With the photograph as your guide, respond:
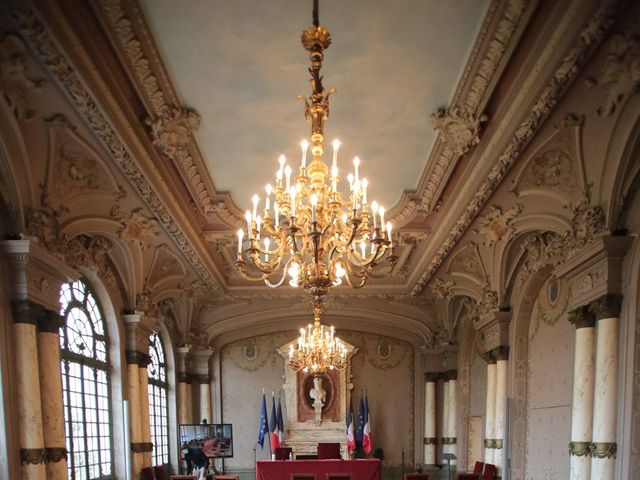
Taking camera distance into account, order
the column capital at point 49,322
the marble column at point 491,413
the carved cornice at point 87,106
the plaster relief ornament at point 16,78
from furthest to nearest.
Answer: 1. the marble column at point 491,413
2. the column capital at point 49,322
3. the plaster relief ornament at point 16,78
4. the carved cornice at point 87,106

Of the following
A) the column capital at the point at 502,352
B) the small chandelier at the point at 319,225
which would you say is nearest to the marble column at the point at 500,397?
the column capital at the point at 502,352

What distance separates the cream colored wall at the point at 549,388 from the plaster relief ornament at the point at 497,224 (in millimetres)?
1196

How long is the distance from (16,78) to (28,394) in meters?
3.74

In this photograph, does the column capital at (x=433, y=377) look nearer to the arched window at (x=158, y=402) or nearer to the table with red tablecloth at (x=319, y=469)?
the table with red tablecloth at (x=319, y=469)

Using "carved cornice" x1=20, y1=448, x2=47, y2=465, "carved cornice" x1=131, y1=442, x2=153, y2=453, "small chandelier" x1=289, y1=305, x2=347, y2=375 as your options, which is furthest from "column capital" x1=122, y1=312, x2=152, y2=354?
"carved cornice" x1=20, y1=448, x2=47, y2=465

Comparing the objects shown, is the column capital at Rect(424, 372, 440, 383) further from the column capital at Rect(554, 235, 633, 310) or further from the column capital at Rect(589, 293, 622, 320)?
the column capital at Rect(589, 293, 622, 320)

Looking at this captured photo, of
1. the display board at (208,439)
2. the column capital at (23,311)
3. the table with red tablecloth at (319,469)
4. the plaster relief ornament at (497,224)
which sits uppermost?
the plaster relief ornament at (497,224)

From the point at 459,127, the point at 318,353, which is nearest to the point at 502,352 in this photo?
the point at 318,353

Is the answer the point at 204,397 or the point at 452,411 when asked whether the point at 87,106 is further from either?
the point at 452,411

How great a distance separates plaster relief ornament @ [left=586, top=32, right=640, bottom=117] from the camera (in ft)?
15.8

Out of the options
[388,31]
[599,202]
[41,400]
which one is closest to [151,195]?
[41,400]

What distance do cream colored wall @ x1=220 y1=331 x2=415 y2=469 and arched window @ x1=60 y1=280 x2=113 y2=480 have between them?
22.9ft

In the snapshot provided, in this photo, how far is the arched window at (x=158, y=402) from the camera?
1412cm

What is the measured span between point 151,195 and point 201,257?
3.66 metres
